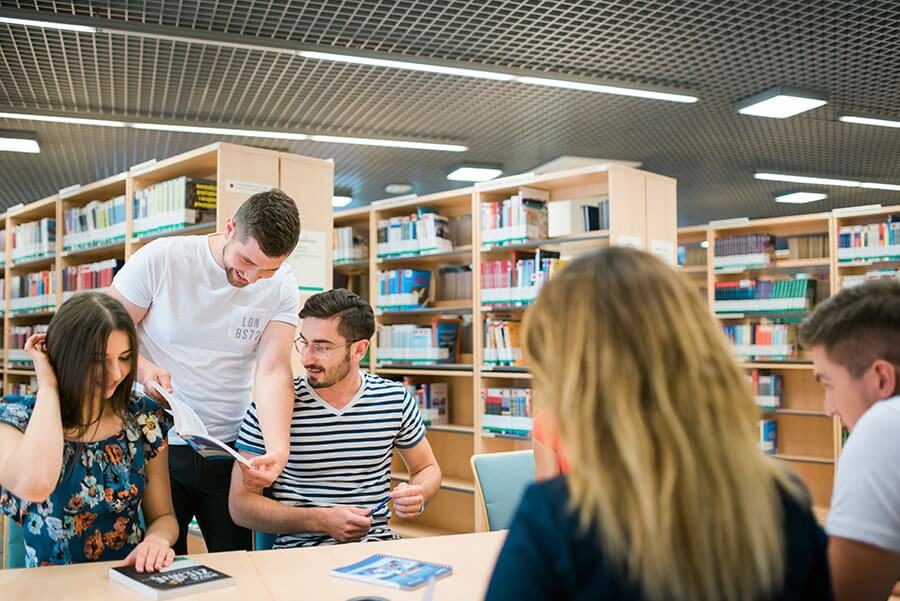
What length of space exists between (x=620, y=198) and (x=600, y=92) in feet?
6.85

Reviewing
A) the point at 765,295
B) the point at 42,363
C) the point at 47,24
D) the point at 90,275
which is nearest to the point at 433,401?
the point at 90,275

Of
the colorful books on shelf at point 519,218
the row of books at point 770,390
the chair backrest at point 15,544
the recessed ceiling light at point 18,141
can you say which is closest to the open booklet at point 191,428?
the chair backrest at point 15,544

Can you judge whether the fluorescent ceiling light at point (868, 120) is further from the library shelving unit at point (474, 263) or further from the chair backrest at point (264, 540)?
the chair backrest at point (264, 540)

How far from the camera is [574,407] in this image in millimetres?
967

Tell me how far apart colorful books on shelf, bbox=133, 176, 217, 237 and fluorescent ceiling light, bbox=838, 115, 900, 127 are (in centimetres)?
571

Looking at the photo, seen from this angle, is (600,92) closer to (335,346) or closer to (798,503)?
(335,346)

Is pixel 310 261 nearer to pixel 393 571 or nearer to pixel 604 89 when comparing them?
pixel 393 571

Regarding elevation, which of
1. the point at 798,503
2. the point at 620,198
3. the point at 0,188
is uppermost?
the point at 0,188

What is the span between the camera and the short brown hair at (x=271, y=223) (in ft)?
8.41

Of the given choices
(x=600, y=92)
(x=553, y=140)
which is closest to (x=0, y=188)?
(x=553, y=140)

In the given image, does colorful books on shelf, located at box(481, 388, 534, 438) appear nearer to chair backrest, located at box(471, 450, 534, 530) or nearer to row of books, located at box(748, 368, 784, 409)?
chair backrest, located at box(471, 450, 534, 530)

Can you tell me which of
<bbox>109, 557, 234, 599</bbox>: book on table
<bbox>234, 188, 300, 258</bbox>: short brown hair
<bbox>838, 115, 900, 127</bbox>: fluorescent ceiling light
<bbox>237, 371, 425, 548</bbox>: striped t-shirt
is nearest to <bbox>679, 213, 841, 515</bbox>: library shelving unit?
<bbox>838, 115, 900, 127</bbox>: fluorescent ceiling light

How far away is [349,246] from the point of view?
22.1 ft

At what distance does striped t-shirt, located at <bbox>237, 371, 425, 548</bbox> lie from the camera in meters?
2.65
